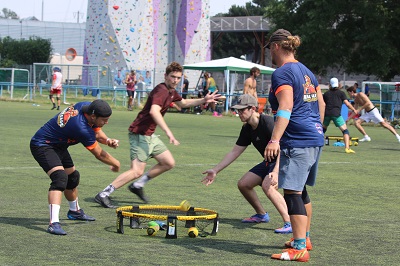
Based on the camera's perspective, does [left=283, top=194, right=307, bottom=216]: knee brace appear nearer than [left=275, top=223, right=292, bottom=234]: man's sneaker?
Yes

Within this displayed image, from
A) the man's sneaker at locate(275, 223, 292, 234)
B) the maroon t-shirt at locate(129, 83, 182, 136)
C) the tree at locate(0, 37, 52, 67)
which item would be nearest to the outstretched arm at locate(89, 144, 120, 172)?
the maroon t-shirt at locate(129, 83, 182, 136)

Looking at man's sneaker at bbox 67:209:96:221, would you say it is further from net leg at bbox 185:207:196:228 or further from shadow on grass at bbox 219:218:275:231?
shadow on grass at bbox 219:218:275:231

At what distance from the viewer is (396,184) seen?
45.5 feet

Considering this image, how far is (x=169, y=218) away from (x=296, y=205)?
4.76ft

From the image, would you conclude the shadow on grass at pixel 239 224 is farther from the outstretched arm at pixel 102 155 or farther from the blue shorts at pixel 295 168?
the blue shorts at pixel 295 168

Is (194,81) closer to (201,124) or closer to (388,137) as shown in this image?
(201,124)

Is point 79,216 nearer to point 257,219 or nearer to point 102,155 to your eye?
point 102,155

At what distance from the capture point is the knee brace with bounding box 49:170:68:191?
8.54 metres

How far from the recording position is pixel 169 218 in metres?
8.21

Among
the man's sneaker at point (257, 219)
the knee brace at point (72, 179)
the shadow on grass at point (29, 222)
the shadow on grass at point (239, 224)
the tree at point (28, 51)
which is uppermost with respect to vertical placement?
the tree at point (28, 51)

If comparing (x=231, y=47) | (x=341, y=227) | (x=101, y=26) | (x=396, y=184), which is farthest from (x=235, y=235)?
(x=231, y=47)

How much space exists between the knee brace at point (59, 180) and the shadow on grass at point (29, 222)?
19.1 inches

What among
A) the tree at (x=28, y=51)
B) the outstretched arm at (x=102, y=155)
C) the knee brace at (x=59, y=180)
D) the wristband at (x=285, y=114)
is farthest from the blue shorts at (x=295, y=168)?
the tree at (x=28, y=51)

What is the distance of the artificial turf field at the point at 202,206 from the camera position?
745 cm
